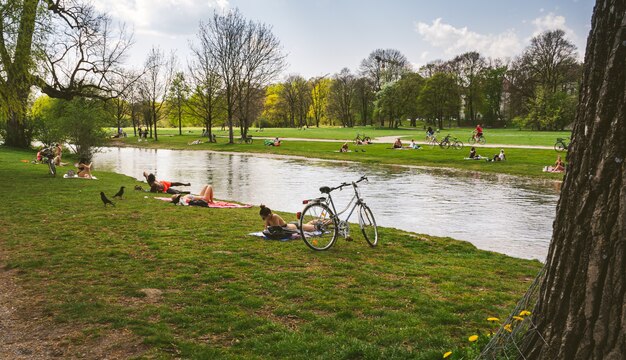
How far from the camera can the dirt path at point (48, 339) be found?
182 inches

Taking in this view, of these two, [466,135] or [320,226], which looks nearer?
[320,226]

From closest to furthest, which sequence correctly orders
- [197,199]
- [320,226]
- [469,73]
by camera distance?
[320,226], [197,199], [469,73]

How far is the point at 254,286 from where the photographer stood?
6.65m

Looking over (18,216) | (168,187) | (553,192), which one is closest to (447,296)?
(18,216)

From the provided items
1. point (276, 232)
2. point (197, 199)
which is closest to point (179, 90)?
point (197, 199)

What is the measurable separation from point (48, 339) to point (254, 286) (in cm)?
258

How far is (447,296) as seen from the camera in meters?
6.39

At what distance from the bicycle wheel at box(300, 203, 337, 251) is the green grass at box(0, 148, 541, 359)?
0.71ft

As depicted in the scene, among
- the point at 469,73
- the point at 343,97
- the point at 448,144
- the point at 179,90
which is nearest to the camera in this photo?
the point at 448,144

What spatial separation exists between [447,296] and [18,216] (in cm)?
1047

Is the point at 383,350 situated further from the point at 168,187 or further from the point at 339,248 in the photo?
the point at 168,187

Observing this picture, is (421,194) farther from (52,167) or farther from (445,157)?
(52,167)

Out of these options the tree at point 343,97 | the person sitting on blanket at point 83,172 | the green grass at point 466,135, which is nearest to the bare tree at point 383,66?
the tree at point 343,97

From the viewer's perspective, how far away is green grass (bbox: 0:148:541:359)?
487cm
